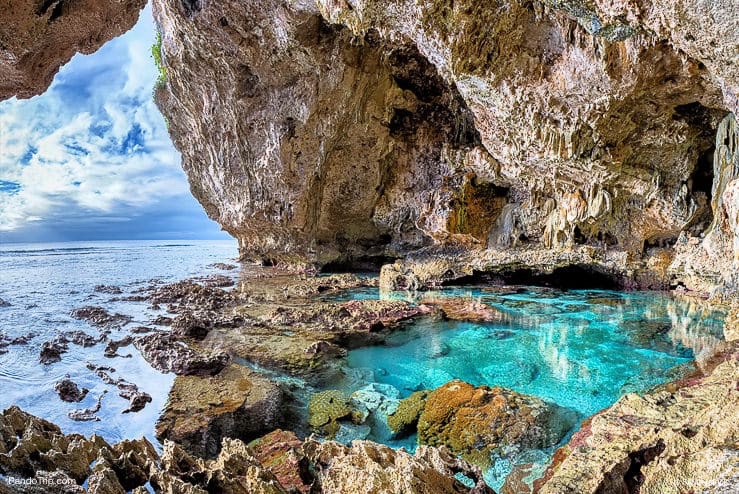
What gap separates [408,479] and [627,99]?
8.54 m

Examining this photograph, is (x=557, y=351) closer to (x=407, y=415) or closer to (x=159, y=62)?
(x=407, y=415)

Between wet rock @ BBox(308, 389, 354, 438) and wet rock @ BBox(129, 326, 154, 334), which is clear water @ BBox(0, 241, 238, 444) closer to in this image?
wet rock @ BBox(129, 326, 154, 334)

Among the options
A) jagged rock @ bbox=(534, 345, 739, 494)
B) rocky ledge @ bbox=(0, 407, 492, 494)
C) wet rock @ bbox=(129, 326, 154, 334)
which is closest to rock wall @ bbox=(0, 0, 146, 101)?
rocky ledge @ bbox=(0, 407, 492, 494)

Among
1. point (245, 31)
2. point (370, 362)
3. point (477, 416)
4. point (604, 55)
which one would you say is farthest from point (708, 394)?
point (245, 31)

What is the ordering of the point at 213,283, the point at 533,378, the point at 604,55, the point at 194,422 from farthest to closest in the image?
the point at 213,283 < the point at 604,55 < the point at 533,378 < the point at 194,422

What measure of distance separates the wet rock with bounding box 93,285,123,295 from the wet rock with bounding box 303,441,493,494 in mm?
14279

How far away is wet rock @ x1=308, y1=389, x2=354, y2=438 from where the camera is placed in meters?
4.34

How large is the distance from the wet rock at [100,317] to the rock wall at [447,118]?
701 centimetres

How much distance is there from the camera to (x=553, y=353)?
6906mm

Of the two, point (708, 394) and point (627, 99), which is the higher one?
point (627, 99)

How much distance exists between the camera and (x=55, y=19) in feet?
9.18

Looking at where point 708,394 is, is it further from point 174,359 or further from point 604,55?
point 174,359

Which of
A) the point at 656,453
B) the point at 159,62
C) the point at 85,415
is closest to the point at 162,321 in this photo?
the point at 85,415

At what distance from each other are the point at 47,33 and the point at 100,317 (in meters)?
8.64
